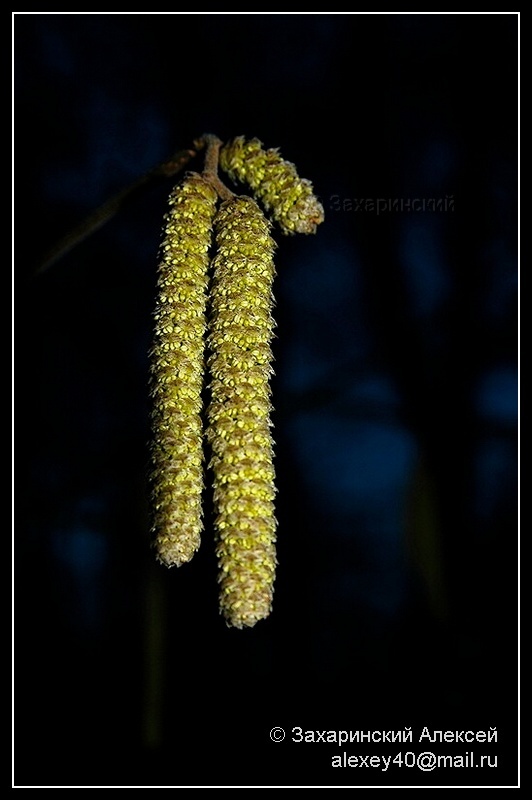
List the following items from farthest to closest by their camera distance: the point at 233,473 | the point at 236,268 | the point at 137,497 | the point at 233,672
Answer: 1. the point at 233,672
2. the point at 137,497
3. the point at 236,268
4. the point at 233,473

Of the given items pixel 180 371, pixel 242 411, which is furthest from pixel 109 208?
pixel 242 411

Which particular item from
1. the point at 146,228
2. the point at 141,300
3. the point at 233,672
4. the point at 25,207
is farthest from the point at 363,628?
the point at 25,207

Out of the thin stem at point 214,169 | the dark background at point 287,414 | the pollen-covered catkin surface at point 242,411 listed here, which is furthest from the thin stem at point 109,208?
the dark background at point 287,414

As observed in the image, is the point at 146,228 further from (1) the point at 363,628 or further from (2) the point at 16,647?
(1) the point at 363,628

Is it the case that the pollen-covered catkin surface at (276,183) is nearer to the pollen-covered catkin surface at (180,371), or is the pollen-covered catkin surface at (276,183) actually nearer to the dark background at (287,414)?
the pollen-covered catkin surface at (180,371)

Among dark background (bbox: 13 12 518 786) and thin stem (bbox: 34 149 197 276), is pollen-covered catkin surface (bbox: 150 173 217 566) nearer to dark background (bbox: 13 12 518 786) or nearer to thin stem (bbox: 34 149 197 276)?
thin stem (bbox: 34 149 197 276)

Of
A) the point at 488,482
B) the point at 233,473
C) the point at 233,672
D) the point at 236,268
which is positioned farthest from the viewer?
the point at 488,482

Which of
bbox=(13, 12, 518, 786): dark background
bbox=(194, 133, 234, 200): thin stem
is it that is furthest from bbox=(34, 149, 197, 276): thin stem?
bbox=(13, 12, 518, 786): dark background
